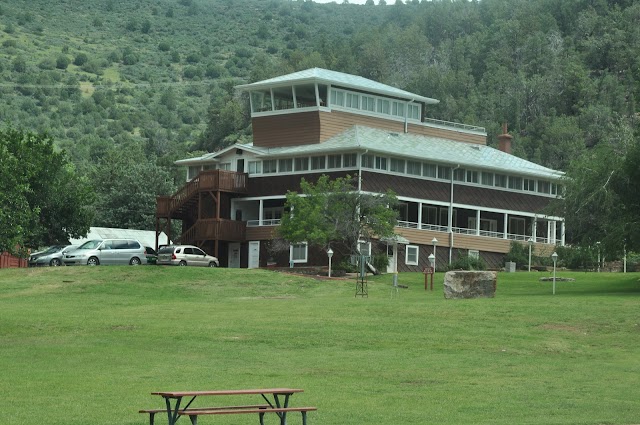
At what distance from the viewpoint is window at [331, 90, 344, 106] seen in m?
84.7

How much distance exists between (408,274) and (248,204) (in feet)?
51.0

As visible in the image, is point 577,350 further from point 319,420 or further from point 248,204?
point 248,204

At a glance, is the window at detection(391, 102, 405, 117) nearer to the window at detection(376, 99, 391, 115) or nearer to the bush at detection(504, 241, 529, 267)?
the window at detection(376, 99, 391, 115)

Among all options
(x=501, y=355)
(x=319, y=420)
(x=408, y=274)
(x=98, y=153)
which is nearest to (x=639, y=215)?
(x=408, y=274)

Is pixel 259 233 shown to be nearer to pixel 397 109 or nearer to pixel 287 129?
pixel 287 129

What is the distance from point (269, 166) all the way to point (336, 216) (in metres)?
11.8

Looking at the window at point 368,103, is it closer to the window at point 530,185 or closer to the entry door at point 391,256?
the entry door at point 391,256

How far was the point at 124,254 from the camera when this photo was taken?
72.2m

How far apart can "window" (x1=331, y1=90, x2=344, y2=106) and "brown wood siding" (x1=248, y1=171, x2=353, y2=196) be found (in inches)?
239

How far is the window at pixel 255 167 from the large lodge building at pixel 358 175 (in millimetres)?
64

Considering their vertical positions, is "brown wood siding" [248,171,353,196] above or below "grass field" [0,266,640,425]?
above

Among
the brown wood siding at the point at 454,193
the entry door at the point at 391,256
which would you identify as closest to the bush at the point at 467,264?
the entry door at the point at 391,256

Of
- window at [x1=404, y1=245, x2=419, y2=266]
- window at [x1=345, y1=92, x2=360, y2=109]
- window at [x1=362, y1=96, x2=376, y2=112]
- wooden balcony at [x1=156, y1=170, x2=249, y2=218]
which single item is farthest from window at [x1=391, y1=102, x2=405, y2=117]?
wooden balcony at [x1=156, y1=170, x2=249, y2=218]

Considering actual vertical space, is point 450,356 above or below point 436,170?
below
